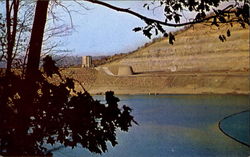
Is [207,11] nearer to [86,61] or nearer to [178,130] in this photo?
[86,61]

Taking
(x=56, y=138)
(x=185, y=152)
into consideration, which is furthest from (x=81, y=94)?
(x=185, y=152)

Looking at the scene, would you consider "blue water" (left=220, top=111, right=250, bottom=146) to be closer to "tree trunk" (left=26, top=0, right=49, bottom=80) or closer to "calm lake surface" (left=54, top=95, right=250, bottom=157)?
"calm lake surface" (left=54, top=95, right=250, bottom=157)

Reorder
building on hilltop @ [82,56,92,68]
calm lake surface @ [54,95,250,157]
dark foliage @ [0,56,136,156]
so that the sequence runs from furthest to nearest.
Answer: calm lake surface @ [54,95,250,157] < building on hilltop @ [82,56,92,68] < dark foliage @ [0,56,136,156]

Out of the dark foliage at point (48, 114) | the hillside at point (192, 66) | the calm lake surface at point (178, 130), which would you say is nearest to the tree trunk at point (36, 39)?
the dark foliage at point (48, 114)

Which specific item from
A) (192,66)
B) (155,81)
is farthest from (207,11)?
(192,66)

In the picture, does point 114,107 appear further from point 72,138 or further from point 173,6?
point 173,6

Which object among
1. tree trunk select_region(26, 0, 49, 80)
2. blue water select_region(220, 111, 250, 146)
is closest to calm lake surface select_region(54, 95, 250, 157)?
blue water select_region(220, 111, 250, 146)

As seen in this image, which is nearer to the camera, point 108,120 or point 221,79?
point 108,120
